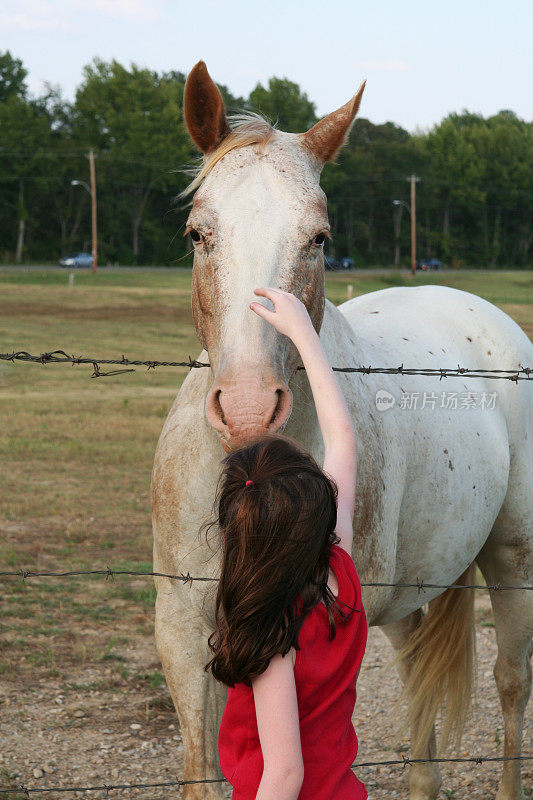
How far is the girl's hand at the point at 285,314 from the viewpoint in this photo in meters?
2.06

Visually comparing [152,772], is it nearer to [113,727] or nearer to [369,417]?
[113,727]

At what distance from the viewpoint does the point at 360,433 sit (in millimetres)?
2889

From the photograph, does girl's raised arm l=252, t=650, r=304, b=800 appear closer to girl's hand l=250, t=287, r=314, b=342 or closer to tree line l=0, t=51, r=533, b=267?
girl's hand l=250, t=287, r=314, b=342

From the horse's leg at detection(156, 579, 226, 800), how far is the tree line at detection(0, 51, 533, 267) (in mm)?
46739

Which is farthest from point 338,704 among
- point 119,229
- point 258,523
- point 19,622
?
point 119,229

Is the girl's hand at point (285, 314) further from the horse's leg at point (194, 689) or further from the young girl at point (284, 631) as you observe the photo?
the horse's leg at point (194, 689)

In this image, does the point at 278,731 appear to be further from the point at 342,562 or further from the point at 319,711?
the point at 342,562

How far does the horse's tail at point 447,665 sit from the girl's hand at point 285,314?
8.29ft

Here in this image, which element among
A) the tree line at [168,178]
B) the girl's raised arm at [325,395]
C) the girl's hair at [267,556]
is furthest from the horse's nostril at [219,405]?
the tree line at [168,178]

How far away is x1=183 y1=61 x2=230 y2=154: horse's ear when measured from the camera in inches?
101

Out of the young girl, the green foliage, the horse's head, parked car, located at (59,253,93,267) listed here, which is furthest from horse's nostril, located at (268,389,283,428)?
the green foliage

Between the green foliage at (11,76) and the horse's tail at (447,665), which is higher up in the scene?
the green foliage at (11,76)

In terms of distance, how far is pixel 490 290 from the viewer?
36688 mm

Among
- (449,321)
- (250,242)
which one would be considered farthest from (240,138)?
(449,321)
